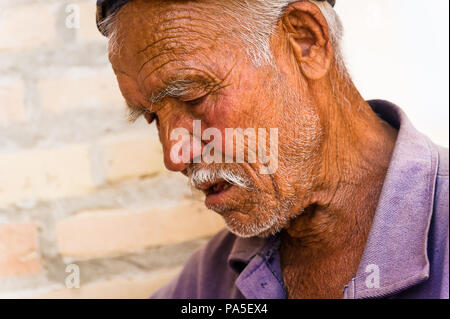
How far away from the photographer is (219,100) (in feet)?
3.02

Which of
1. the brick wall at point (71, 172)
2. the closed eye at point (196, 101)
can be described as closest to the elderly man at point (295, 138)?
the closed eye at point (196, 101)

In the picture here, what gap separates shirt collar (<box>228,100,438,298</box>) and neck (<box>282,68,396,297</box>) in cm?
6

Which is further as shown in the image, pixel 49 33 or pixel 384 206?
pixel 49 33

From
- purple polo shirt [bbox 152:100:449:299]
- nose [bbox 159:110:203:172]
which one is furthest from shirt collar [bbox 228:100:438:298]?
nose [bbox 159:110:203:172]

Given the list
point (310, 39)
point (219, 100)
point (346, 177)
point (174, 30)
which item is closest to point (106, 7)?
point (174, 30)

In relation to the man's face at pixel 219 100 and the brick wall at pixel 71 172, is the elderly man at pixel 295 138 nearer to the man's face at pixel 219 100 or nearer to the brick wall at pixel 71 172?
the man's face at pixel 219 100

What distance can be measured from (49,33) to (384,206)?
0.84 m

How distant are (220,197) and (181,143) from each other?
13cm

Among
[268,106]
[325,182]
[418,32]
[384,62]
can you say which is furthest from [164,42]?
[418,32]

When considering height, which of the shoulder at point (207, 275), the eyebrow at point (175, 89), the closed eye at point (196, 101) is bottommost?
the shoulder at point (207, 275)

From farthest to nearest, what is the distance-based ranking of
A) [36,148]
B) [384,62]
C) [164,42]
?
[36,148] → [384,62] → [164,42]

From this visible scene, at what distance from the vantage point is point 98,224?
1.29m

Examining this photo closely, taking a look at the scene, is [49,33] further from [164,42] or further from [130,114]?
[164,42]

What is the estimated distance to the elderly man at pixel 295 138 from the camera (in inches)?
35.5
